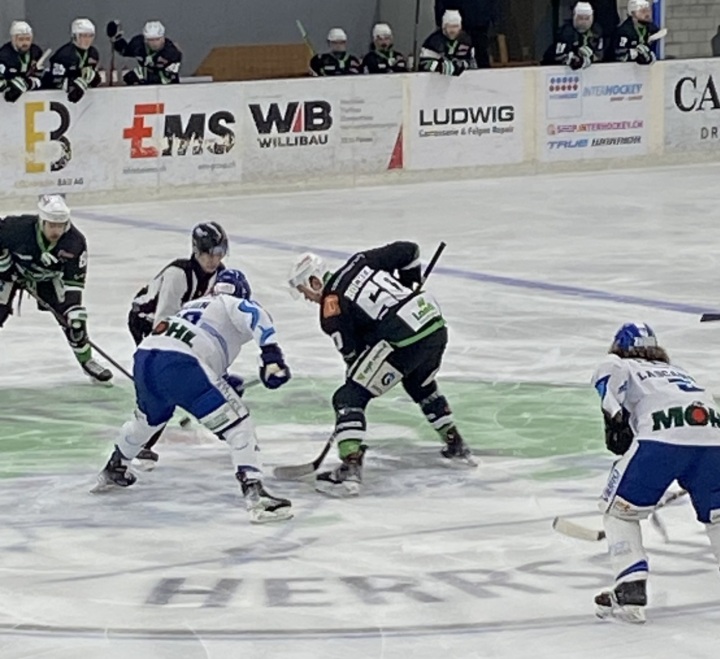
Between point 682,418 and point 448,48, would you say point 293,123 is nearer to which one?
point 448,48

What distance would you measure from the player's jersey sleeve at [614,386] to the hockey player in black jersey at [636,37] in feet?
40.6

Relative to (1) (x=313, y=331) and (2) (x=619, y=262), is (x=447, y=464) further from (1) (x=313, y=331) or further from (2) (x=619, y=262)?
(2) (x=619, y=262)

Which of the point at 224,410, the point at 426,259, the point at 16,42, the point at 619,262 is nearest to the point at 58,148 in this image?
the point at 16,42

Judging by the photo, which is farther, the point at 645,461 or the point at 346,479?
the point at 346,479

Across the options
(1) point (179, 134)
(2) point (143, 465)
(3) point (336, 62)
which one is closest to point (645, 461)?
(2) point (143, 465)

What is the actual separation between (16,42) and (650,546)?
1036 centimetres

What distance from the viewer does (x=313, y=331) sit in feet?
32.1

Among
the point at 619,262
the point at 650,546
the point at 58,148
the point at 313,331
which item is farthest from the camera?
the point at 58,148

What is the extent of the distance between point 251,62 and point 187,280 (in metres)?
15.3

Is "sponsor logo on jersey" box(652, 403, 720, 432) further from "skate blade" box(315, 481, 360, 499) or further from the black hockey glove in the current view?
"skate blade" box(315, 481, 360, 499)

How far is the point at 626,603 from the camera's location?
4992 mm

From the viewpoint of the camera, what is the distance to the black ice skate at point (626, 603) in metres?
4.98

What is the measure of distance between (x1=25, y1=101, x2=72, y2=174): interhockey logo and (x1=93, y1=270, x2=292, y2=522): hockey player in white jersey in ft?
28.0

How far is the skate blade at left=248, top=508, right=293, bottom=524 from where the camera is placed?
20.3 feet
